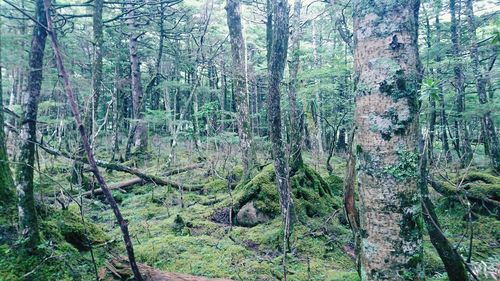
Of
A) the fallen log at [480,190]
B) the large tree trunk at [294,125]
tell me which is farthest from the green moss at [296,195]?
the fallen log at [480,190]

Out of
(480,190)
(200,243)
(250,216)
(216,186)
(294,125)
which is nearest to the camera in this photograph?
(200,243)

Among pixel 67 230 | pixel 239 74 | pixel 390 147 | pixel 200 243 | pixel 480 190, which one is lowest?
pixel 200 243

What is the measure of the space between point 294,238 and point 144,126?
33.9ft

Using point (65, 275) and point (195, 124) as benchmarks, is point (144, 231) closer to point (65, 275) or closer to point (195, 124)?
point (65, 275)

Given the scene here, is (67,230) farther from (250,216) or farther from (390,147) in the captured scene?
(250,216)

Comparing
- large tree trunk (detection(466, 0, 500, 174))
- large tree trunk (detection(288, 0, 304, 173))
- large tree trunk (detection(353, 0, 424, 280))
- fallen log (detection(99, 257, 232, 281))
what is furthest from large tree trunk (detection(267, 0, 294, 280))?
large tree trunk (detection(466, 0, 500, 174))

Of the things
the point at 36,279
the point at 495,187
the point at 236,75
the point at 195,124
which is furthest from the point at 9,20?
the point at 195,124

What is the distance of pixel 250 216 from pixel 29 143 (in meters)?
4.39

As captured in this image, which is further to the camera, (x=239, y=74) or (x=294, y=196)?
(x=239, y=74)

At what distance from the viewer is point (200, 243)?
5.20 m

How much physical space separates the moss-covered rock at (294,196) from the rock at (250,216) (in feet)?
0.07

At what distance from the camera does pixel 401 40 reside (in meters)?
2.11

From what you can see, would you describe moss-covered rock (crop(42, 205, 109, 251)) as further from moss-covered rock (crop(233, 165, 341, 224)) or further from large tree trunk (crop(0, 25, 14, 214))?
moss-covered rock (crop(233, 165, 341, 224))

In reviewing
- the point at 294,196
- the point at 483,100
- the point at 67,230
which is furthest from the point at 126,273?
the point at 483,100
